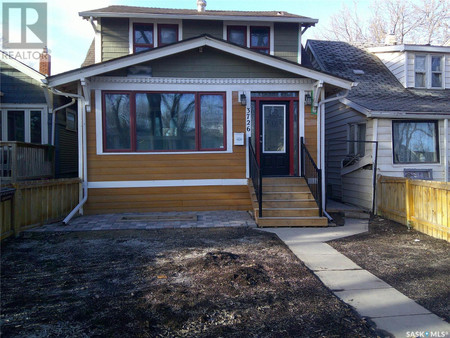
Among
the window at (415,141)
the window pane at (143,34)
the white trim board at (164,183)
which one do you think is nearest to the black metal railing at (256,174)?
the white trim board at (164,183)

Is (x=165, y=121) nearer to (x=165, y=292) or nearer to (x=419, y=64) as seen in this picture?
(x=165, y=292)

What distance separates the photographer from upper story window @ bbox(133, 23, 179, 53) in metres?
10.1

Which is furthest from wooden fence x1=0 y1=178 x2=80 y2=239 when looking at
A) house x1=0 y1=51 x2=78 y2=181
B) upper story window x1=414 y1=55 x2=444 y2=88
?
upper story window x1=414 y1=55 x2=444 y2=88

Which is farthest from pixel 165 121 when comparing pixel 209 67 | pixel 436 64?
pixel 436 64

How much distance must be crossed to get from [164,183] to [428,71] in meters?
10.0

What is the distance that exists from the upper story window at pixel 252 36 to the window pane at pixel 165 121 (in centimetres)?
309

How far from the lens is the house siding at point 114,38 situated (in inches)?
394

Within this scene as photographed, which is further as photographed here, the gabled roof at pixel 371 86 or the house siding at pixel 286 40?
the house siding at pixel 286 40

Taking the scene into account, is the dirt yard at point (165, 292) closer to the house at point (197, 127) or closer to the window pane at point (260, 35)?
the house at point (197, 127)

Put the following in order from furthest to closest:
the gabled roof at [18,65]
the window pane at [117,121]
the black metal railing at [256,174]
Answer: the gabled roof at [18,65] < the window pane at [117,121] < the black metal railing at [256,174]

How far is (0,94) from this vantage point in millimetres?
9625

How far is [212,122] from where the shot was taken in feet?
28.9

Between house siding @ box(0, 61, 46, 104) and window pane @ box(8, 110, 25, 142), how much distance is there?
36cm

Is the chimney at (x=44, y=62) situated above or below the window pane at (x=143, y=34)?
below
